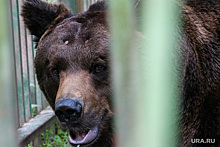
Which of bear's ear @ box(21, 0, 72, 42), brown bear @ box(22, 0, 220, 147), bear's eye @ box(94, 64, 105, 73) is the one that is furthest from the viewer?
bear's ear @ box(21, 0, 72, 42)

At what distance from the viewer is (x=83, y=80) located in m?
2.69

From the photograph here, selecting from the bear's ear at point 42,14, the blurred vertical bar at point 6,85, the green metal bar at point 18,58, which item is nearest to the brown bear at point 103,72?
the bear's ear at point 42,14

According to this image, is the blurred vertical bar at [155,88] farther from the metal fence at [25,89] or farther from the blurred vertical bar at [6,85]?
the metal fence at [25,89]

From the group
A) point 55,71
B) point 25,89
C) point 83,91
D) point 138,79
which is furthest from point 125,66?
point 25,89

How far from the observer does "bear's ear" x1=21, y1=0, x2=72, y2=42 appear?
10.8ft

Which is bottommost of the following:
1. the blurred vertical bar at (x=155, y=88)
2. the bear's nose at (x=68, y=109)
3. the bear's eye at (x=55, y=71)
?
the bear's nose at (x=68, y=109)

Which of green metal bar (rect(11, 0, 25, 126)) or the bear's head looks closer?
the bear's head

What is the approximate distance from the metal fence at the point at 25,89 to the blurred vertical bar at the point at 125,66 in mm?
3271

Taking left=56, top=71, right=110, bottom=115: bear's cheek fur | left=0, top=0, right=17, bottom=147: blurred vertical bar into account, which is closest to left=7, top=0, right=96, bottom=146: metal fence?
left=56, top=71, right=110, bottom=115: bear's cheek fur

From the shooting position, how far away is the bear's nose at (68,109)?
95.0 inches

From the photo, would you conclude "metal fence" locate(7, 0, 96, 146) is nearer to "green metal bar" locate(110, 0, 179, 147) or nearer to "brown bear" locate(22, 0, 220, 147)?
"brown bear" locate(22, 0, 220, 147)

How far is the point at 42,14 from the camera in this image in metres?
3.33

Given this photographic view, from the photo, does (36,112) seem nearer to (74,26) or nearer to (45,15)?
(45,15)

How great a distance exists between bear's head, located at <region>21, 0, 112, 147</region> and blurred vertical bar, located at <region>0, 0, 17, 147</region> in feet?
4.81
